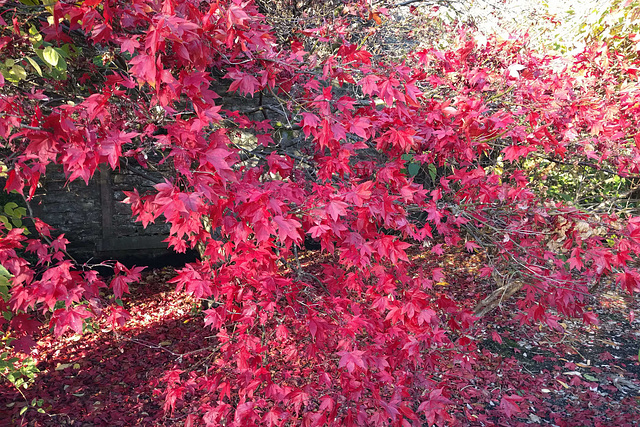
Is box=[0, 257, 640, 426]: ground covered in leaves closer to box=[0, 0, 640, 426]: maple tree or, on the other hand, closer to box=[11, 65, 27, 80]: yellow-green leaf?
box=[0, 0, 640, 426]: maple tree

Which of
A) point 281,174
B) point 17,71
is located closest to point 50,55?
point 17,71

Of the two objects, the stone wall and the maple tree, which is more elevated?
the maple tree

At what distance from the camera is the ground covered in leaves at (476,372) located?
3.20m

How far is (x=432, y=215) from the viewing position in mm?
2441

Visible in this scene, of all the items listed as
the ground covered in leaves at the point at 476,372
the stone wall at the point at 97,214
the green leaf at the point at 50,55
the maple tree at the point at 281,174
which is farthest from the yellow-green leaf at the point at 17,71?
the stone wall at the point at 97,214

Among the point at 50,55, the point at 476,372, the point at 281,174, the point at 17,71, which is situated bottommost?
the point at 476,372

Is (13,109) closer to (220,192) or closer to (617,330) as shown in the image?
(220,192)

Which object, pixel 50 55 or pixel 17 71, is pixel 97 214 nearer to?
pixel 17 71

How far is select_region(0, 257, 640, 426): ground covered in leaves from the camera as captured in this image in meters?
3.20

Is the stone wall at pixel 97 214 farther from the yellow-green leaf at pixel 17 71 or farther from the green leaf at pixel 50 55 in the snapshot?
the green leaf at pixel 50 55

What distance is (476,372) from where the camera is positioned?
3770 millimetres

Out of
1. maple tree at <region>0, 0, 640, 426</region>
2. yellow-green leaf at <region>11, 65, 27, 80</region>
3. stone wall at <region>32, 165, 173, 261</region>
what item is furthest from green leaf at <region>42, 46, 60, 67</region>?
stone wall at <region>32, 165, 173, 261</region>

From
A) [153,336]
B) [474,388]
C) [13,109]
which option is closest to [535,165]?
[474,388]

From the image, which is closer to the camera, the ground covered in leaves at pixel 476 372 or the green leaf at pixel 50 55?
the green leaf at pixel 50 55
